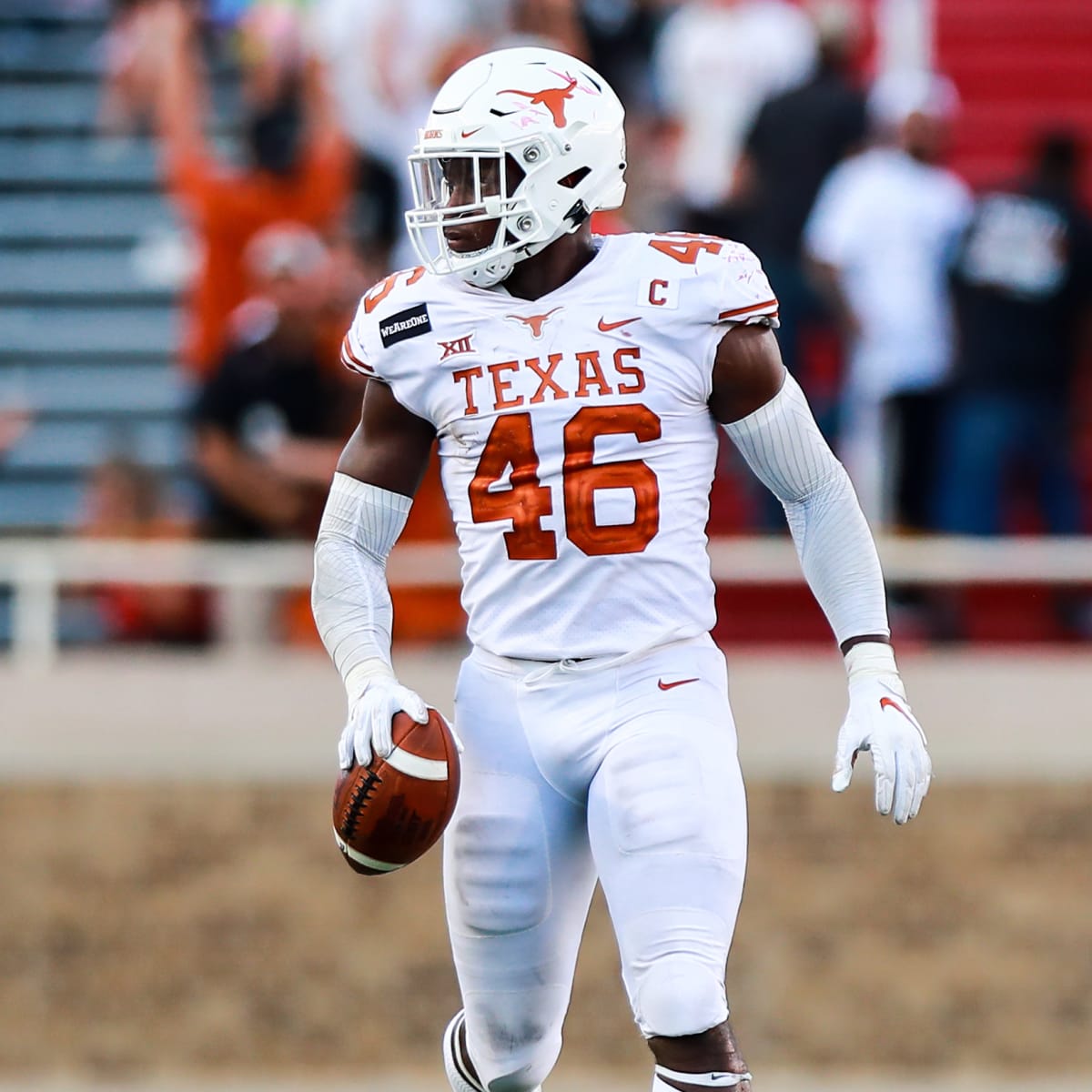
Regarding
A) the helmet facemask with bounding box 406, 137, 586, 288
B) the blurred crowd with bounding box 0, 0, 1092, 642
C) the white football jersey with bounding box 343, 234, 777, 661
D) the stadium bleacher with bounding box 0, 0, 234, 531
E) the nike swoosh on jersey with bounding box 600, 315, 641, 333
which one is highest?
the helmet facemask with bounding box 406, 137, 586, 288

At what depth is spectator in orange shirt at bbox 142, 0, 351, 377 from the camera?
8398 mm

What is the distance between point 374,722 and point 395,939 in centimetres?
368

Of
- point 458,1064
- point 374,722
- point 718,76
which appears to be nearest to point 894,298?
point 718,76

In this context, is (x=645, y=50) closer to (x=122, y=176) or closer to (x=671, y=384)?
(x=122, y=176)

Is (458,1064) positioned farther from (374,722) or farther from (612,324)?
(612,324)

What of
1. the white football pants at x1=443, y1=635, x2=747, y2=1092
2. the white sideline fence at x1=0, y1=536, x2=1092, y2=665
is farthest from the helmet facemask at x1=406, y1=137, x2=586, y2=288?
the white sideline fence at x1=0, y1=536, x2=1092, y2=665

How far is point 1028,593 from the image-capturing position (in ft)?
27.2

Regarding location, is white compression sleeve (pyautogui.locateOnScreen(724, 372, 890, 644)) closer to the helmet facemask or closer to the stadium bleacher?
the helmet facemask

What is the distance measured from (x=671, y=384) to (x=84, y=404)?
219 inches

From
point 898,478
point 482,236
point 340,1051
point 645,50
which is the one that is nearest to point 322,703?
point 340,1051

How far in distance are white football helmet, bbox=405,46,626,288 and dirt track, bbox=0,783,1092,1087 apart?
358 centimetres

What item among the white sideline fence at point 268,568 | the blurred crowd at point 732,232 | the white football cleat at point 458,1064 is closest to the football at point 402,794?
the white football cleat at point 458,1064

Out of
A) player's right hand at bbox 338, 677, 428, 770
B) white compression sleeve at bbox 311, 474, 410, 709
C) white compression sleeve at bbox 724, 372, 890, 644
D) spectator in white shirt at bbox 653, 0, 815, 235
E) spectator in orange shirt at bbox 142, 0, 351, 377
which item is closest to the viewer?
player's right hand at bbox 338, 677, 428, 770

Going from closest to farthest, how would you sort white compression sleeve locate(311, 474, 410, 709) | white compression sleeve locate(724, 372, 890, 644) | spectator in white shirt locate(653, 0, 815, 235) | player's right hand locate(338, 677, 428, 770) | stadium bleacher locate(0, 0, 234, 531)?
player's right hand locate(338, 677, 428, 770) < white compression sleeve locate(724, 372, 890, 644) < white compression sleeve locate(311, 474, 410, 709) < spectator in white shirt locate(653, 0, 815, 235) < stadium bleacher locate(0, 0, 234, 531)
